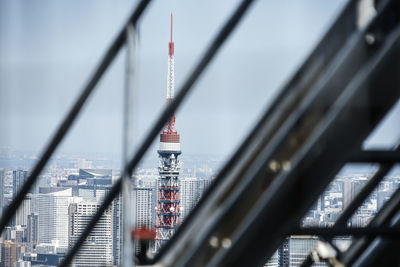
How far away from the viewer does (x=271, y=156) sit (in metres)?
1.13

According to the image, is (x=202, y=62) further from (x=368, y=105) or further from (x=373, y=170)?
(x=373, y=170)

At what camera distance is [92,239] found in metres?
1.74

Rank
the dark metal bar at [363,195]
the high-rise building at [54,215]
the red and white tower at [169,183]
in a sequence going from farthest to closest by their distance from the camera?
the red and white tower at [169,183] < the high-rise building at [54,215] < the dark metal bar at [363,195]

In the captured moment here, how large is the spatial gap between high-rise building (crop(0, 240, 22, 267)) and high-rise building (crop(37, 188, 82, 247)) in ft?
0.54

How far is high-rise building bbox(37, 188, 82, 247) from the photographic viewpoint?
2.02m

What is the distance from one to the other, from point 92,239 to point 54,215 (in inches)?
22.1

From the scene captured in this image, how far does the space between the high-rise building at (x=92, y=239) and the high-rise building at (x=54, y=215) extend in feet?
0.16

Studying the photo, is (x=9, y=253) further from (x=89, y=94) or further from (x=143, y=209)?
(x=89, y=94)

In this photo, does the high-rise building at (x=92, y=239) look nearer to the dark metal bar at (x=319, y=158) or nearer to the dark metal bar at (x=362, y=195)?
the dark metal bar at (x=319, y=158)

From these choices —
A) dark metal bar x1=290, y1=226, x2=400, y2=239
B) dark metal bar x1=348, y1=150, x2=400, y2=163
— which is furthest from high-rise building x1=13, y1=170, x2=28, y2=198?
dark metal bar x1=348, y1=150, x2=400, y2=163

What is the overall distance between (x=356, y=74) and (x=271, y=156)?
191 mm

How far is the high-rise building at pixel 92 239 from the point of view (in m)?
1.62

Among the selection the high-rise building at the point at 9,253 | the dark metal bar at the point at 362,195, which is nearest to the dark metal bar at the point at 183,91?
the high-rise building at the point at 9,253

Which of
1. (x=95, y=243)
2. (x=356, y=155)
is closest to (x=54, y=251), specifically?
(x=95, y=243)
